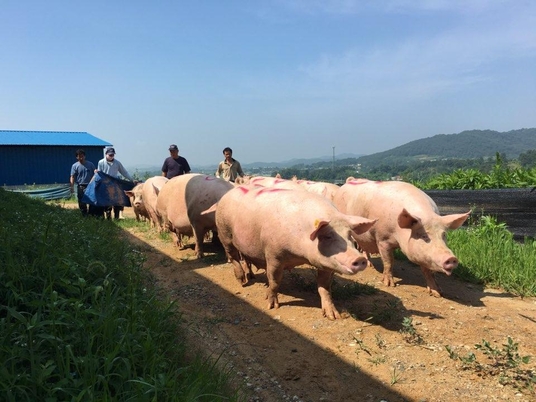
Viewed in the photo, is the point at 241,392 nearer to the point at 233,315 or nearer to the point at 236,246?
the point at 233,315

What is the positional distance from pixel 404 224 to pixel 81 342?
366 centimetres

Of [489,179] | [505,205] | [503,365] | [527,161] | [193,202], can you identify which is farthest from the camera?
[527,161]

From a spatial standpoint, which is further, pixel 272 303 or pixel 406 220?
pixel 406 220

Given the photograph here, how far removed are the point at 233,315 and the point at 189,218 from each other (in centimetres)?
270

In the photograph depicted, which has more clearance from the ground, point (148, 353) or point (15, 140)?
point (15, 140)

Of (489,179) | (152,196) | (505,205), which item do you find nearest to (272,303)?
(505,205)

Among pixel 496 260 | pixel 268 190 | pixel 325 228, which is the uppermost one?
pixel 268 190

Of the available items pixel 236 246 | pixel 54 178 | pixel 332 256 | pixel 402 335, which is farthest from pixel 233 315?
pixel 54 178

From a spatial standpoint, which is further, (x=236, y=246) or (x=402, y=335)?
(x=236, y=246)

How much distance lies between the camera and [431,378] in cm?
320

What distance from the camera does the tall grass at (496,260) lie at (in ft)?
17.6

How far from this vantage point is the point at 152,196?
979cm

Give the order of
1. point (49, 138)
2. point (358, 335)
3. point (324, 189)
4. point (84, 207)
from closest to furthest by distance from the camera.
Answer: point (358, 335), point (324, 189), point (84, 207), point (49, 138)

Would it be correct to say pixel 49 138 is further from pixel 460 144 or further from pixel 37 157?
pixel 460 144
